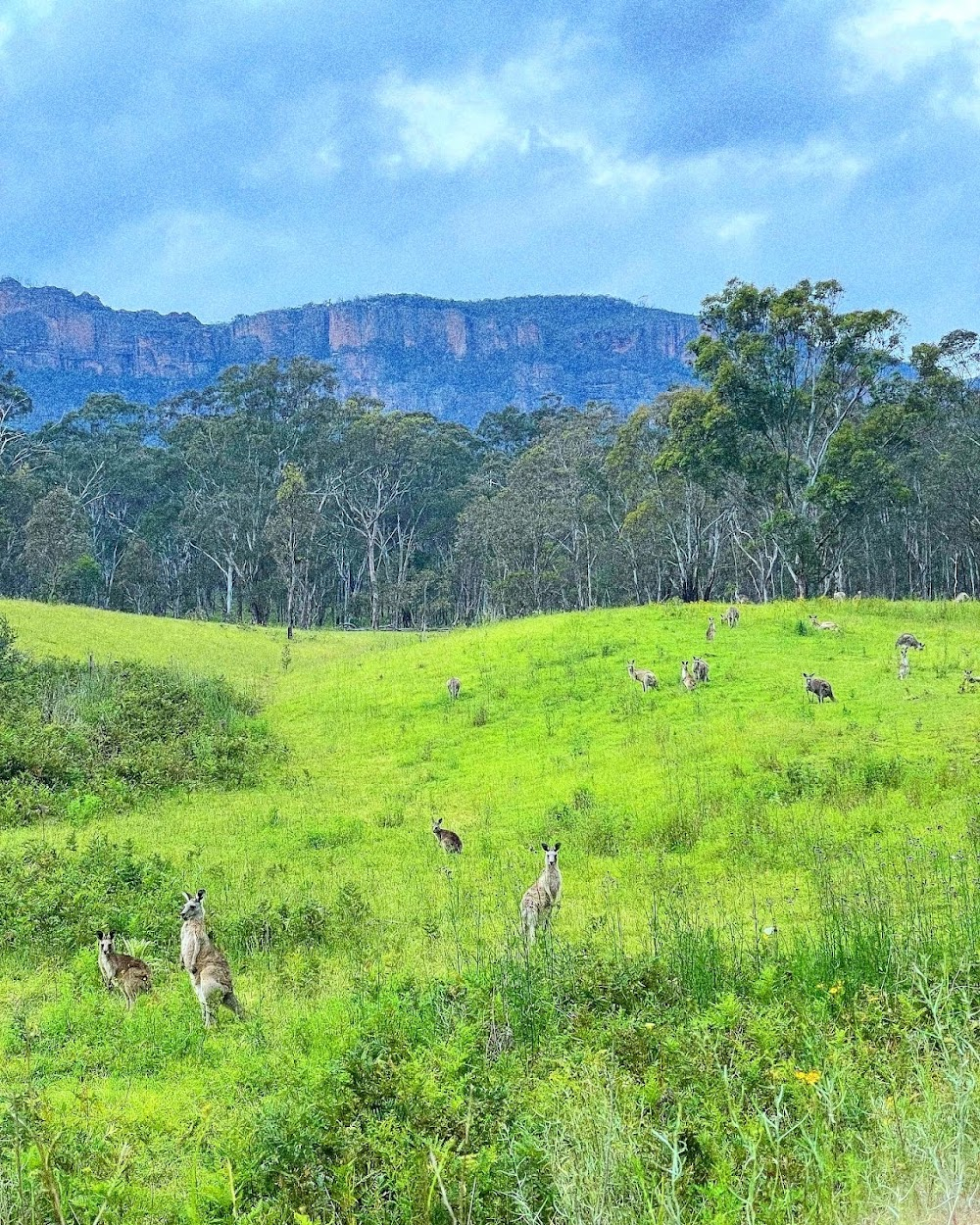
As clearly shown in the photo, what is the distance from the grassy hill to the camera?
170 inches

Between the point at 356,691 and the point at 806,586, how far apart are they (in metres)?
20.0

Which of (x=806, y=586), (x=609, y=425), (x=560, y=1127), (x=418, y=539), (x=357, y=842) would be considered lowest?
A: (x=357, y=842)

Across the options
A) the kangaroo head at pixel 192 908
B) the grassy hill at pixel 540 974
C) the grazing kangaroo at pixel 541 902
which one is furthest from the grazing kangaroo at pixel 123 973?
the grazing kangaroo at pixel 541 902

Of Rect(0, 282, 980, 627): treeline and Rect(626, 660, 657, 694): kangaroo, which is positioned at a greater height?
Rect(0, 282, 980, 627): treeline

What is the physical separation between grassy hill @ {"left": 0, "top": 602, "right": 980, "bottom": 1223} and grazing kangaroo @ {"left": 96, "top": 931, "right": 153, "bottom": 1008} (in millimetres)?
233

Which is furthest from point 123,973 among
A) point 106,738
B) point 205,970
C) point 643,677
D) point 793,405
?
point 793,405

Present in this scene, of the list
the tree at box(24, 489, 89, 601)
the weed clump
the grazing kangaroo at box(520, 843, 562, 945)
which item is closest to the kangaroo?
the weed clump

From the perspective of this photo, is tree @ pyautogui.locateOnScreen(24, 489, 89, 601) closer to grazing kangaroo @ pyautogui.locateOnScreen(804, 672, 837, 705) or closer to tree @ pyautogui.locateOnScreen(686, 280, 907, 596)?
tree @ pyautogui.locateOnScreen(686, 280, 907, 596)

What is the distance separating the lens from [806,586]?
37.1 metres

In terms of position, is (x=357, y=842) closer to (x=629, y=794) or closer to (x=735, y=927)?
(x=629, y=794)

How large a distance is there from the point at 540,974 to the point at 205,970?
289 cm

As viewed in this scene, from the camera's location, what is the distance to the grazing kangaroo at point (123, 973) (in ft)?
27.1

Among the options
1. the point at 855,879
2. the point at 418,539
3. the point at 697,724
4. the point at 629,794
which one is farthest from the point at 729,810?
the point at 418,539

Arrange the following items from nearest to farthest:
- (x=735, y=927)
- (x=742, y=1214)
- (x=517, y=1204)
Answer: (x=742, y=1214), (x=517, y=1204), (x=735, y=927)
